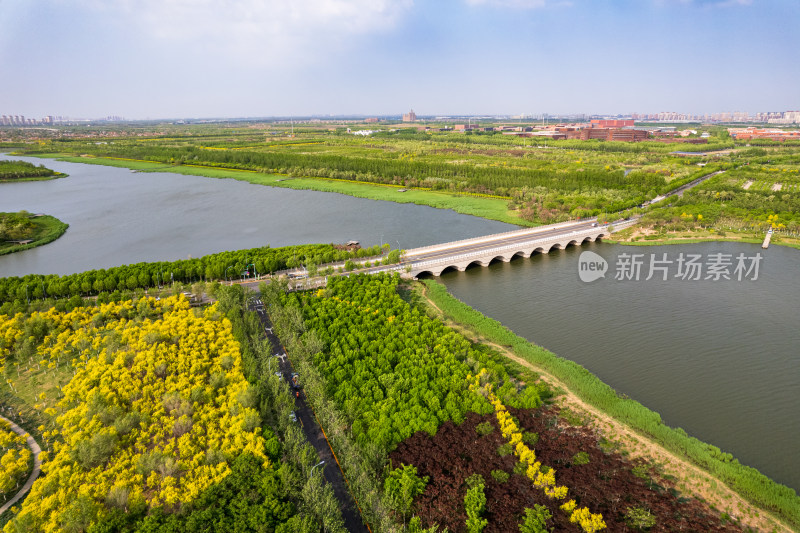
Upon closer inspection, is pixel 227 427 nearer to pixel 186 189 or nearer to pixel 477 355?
pixel 477 355

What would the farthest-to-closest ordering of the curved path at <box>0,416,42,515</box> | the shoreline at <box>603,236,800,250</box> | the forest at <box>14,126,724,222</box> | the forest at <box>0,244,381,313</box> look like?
the forest at <box>14,126,724,222</box>, the shoreline at <box>603,236,800,250</box>, the forest at <box>0,244,381,313</box>, the curved path at <box>0,416,42,515</box>

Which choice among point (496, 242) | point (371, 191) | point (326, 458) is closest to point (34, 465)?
point (326, 458)

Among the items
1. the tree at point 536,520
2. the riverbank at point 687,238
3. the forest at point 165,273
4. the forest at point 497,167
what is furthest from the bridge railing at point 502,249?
the tree at point 536,520

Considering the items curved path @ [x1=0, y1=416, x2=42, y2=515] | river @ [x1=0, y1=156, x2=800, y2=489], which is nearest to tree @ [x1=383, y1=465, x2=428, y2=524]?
river @ [x1=0, y1=156, x2=800, y2=489]

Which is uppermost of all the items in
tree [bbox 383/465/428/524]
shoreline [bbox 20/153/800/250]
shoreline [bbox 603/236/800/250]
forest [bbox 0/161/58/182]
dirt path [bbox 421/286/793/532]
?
forest [bbox 0/161/58/182]

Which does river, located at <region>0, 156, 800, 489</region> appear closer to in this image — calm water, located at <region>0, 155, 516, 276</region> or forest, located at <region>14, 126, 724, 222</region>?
calm water, located at <region>0, 155, 516, 276</region>

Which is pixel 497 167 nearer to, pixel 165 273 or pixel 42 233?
pixel 165 273

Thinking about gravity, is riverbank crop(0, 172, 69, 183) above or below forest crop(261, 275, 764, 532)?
above

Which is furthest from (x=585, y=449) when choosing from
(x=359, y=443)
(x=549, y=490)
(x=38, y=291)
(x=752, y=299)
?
(x=38, y=291)
